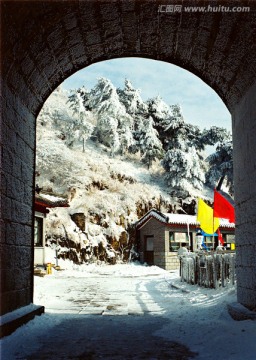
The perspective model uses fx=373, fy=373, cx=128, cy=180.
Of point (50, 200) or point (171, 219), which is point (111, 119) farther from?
point (50, 200)

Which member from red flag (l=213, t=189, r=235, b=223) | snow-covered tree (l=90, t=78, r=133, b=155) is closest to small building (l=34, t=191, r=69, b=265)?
red flag (l=213, t=189, r=235, b=223)

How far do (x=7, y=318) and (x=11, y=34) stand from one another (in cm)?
359

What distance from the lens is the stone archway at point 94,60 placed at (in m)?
4.96

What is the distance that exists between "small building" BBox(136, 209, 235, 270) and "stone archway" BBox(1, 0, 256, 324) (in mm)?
19905

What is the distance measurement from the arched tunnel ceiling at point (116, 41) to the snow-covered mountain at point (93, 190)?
851 inches

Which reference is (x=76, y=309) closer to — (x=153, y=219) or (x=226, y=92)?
(x=226, y=92)

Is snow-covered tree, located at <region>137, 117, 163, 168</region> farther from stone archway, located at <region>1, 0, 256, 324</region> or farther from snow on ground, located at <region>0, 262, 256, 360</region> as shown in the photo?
stone archway, located at <region>1, 0, 256, 324</region>

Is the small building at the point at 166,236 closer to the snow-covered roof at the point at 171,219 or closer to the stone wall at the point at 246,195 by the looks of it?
the snow-covered roof at the point at 171,219

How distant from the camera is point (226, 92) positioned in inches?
274

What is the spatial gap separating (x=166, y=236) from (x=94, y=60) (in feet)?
70.3

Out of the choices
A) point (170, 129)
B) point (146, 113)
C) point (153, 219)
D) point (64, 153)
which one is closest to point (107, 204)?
point (153, 219)

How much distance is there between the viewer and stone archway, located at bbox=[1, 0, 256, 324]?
4961 millimetres

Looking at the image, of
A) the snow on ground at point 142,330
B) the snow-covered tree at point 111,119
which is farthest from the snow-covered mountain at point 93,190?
the snow on ground at point 142,330

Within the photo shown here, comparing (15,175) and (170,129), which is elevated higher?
(170,129)
